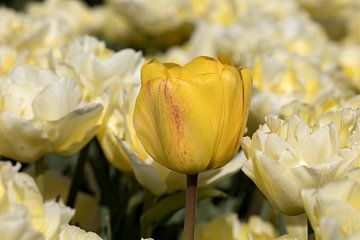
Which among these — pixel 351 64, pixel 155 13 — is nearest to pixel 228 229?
pixel 351 64

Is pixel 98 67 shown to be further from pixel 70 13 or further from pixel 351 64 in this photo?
pixel 70 13

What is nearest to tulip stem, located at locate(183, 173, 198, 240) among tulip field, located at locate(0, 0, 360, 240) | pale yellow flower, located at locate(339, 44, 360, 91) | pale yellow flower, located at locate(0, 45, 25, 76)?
tulip field, located at locate(0, 0, 360, 240)

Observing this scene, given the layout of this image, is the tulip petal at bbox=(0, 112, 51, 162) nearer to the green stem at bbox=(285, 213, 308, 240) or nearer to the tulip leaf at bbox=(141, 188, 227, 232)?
the tulip leaf at bbox=(141, 188, 227, 232)

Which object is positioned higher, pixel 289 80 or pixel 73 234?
pixel 73 234

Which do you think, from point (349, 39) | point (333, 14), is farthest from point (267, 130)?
point (333, 14)

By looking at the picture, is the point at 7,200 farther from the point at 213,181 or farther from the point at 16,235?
the point at 213,181

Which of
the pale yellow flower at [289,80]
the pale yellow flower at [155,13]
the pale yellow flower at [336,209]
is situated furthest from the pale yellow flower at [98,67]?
the pale yellow flower at [155,13]
